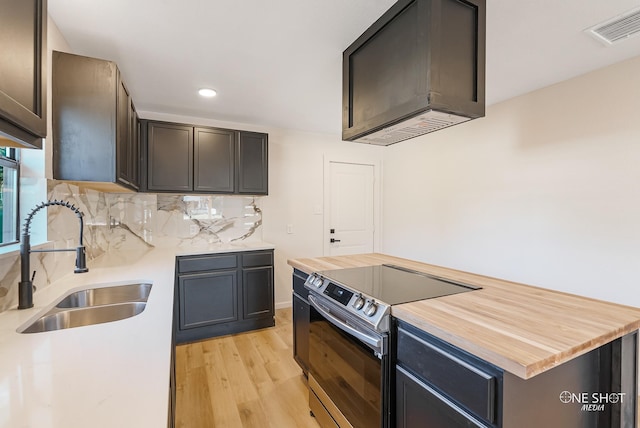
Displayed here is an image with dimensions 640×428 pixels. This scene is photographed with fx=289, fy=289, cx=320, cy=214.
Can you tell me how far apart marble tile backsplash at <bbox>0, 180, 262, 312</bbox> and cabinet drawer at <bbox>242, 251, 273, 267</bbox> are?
22.6 inches

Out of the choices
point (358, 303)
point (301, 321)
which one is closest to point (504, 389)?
point (358, 303)

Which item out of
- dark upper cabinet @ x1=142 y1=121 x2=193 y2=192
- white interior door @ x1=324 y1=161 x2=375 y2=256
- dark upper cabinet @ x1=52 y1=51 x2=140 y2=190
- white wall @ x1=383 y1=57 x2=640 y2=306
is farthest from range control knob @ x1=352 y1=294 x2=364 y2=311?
white interior door @ x1=324 y1=161 x2=375 y2=256

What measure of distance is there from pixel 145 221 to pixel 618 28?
426 centimetres

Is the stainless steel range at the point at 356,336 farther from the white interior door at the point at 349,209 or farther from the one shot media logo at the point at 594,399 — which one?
the white interior door at the point at 349,209

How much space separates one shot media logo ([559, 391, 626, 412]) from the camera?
107 centimetres

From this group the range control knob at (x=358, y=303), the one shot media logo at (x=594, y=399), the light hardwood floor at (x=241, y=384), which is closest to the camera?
the one shot media logo at (x=594, y=399)

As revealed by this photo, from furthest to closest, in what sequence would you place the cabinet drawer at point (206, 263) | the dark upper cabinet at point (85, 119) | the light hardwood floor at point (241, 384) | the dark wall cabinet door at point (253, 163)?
the dark wall cabinet door at point (253, 163) → the cabinet drawer at point (206, 263) → the light hardwood floor at point (241, 384) → the dark upper cabinet at point (85, 119)

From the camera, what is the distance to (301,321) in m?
2.19

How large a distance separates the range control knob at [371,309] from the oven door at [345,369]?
0.08 meters

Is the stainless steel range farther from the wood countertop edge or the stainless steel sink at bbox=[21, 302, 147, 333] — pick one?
the stainless steel sink at bbox=[21, 302, 147, 333]

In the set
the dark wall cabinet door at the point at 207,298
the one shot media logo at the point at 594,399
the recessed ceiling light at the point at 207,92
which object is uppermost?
the recessed ceiling light at the point at 207,92

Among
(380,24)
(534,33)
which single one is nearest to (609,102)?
(534,33)

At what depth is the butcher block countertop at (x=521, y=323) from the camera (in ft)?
2.74

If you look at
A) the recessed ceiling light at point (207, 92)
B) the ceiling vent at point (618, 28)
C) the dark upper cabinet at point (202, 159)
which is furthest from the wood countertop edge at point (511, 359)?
the dark upper cabinet at point (202, 159)
